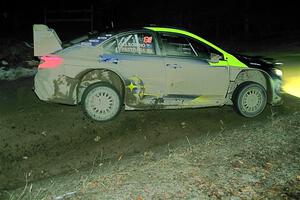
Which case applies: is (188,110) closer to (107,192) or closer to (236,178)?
(236,178)

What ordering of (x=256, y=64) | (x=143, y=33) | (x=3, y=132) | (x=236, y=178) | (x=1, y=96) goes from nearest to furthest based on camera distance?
(x=236, y=178), (x=3, y=132), (x=143, y=33), (x=256, y=64), (x=1, y=96)

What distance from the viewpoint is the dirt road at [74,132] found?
20.5 ft

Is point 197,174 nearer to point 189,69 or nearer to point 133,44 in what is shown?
point 189,69

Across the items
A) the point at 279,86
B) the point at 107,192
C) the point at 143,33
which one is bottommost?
the point at 107,192

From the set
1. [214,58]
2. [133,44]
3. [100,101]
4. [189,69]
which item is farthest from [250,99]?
[100,101]

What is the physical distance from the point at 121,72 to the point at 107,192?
3.17m

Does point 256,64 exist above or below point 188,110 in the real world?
above

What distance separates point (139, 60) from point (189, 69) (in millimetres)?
915

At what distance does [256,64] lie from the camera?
8383mm

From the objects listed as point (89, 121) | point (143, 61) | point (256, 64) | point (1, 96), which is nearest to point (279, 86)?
point (256, 64)

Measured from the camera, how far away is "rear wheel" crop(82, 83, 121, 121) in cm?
758

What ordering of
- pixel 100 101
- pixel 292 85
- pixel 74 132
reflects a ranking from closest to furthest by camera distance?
1. pixel 74 132
2. pixel 100 101
3. pixel 292 85

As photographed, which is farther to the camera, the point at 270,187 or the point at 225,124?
the point at 225,124

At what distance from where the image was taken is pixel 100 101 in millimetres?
7637
